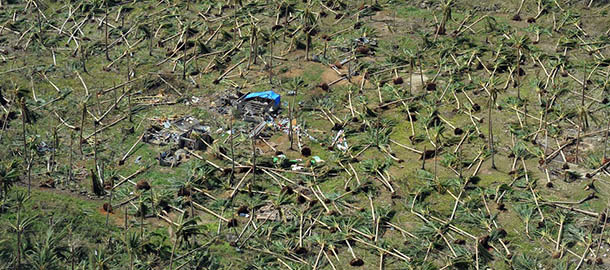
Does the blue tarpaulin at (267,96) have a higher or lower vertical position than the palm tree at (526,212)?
lower

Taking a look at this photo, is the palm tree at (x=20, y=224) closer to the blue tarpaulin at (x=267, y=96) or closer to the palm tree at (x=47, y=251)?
the palm tree at (x=47, y=251)

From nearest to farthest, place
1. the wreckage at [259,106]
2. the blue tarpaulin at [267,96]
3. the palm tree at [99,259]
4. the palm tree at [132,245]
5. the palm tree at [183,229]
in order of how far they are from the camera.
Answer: the palm tree at [99,259]
the palm tree at [132,245]
the palm tree at [183,229]
the wreckage at [259,106]
the blue tarpaulin at [267,96]

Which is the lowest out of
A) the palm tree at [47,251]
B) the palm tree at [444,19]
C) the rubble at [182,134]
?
the rubble at [182,134]

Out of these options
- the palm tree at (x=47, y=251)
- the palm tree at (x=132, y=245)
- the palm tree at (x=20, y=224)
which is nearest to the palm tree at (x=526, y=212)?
the palm tree at (x=132, y=245)

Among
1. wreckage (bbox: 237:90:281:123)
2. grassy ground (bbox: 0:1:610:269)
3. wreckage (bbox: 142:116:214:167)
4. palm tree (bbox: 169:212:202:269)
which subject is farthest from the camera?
wreckage (bbox: 237:90:281:123)

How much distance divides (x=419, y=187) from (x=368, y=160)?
199 centimetres

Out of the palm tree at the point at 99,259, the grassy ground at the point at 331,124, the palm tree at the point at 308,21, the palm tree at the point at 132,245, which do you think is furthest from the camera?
the palm tree at the point at 308,21

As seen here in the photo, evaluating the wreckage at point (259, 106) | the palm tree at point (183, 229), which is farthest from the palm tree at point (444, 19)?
the palm tree at point (183, 229)

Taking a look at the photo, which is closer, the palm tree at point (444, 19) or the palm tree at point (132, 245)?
the palm tree at point (132, 245)

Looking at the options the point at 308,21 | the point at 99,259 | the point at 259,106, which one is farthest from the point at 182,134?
the point at 308,21

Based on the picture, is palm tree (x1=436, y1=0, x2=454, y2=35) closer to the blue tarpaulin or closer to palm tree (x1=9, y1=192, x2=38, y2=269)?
the blue tarpaulin

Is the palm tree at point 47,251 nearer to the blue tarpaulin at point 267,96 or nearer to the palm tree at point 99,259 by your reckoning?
the palm tree at point 99,259

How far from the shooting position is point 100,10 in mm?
36844

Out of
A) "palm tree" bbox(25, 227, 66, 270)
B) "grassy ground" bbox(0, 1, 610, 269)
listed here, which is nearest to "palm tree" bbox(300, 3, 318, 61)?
"grassy ground" bbox(0, 1, 610, 269)
